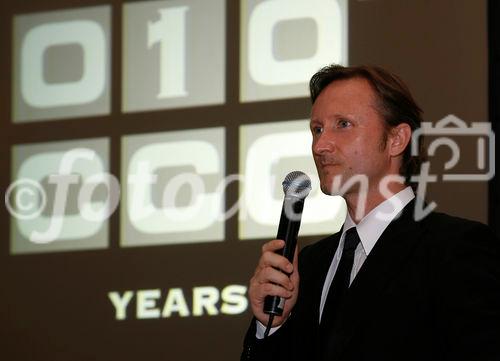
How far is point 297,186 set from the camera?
1.87 meters

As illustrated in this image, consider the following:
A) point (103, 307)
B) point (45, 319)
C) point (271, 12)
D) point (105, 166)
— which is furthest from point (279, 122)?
point (45, 319)

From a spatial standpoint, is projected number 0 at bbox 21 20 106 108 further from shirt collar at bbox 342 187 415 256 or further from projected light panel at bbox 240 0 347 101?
shirt collar at bbox 342 187 415 256

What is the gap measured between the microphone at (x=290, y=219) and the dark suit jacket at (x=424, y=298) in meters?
0.13

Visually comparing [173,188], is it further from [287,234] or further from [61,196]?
[287,234]

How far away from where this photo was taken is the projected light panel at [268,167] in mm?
3293

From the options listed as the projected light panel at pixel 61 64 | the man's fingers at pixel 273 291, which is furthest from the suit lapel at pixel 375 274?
the projected light panel at pixel 61 64

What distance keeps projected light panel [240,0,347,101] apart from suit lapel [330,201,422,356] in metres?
1.53

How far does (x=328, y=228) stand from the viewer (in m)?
3.21

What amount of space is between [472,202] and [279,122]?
2.38 feet

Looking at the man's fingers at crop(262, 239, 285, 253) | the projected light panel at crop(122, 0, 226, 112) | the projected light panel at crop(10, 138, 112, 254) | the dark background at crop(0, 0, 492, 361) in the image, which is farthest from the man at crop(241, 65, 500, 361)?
the projected light panel at crop(10, 138, 112, 254)

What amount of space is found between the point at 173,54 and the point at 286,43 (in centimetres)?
45

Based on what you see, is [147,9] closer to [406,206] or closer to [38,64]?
[38,64]

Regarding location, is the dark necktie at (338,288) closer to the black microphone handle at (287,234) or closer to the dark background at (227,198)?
the black microphone handle at (287,234)

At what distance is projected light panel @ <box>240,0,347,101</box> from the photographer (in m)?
3.34
